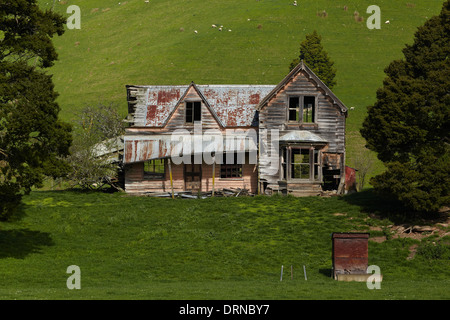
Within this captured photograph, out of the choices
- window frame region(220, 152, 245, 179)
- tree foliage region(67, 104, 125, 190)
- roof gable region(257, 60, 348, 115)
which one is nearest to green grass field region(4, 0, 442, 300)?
tree foliage region(67, 104, 125, 190)

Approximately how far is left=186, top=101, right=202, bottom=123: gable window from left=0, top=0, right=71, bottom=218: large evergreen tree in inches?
706

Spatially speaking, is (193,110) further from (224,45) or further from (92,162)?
(224,45)

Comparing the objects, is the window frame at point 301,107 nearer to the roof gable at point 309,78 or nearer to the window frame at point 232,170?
the roof gable at point 309,78

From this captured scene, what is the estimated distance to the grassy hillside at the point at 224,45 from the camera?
8494cm

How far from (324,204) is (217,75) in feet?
152

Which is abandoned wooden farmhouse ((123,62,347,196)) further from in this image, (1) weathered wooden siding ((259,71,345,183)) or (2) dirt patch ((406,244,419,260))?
(2) dirt patch ((406,244,419,260))

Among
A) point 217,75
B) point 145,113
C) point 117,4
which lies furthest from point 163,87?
point 117,4

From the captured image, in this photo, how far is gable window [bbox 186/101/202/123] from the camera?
4731cm

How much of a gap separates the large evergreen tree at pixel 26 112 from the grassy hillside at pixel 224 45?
1913 inches

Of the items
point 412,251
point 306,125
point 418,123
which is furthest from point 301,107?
point 412,251

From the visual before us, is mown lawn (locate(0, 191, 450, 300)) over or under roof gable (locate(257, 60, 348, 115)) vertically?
under

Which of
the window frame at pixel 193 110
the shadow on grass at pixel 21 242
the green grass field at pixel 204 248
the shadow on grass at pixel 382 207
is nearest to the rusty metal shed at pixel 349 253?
the green grass field at pixel 204 248

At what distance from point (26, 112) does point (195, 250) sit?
9902mm

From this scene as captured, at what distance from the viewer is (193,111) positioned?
4728cm
